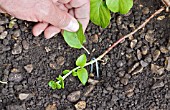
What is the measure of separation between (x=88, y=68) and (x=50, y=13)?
0.27 m

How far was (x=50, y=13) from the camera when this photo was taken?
1.48 metres

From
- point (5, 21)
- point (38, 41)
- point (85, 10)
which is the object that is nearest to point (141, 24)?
point (85, 10)

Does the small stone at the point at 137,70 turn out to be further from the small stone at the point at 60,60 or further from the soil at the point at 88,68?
the small stone at the point at 60,60

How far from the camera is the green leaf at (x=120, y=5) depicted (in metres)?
1.55

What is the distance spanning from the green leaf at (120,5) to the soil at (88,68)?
0.31ft

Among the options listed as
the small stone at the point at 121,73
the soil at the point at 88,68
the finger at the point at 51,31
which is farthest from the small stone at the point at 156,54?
the finger at the point at 51,31

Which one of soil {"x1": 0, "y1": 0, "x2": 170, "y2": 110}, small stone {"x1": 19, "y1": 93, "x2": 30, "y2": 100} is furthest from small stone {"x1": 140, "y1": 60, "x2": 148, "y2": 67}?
small stone {"x1": 19, "y1": 93, "x2": 30, "y2": 100}

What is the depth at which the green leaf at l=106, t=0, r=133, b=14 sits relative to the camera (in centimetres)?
155

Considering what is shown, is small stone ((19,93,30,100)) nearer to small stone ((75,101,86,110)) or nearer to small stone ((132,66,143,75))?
small stone ((75,101,86,110))

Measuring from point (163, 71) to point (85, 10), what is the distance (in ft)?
1.21

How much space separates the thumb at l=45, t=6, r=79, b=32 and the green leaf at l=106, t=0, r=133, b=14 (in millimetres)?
143

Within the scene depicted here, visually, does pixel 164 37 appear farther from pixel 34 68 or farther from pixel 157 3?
pixel 34 68

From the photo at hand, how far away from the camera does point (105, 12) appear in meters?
1.58

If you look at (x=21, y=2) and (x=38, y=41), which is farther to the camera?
(x=38, y=41)
